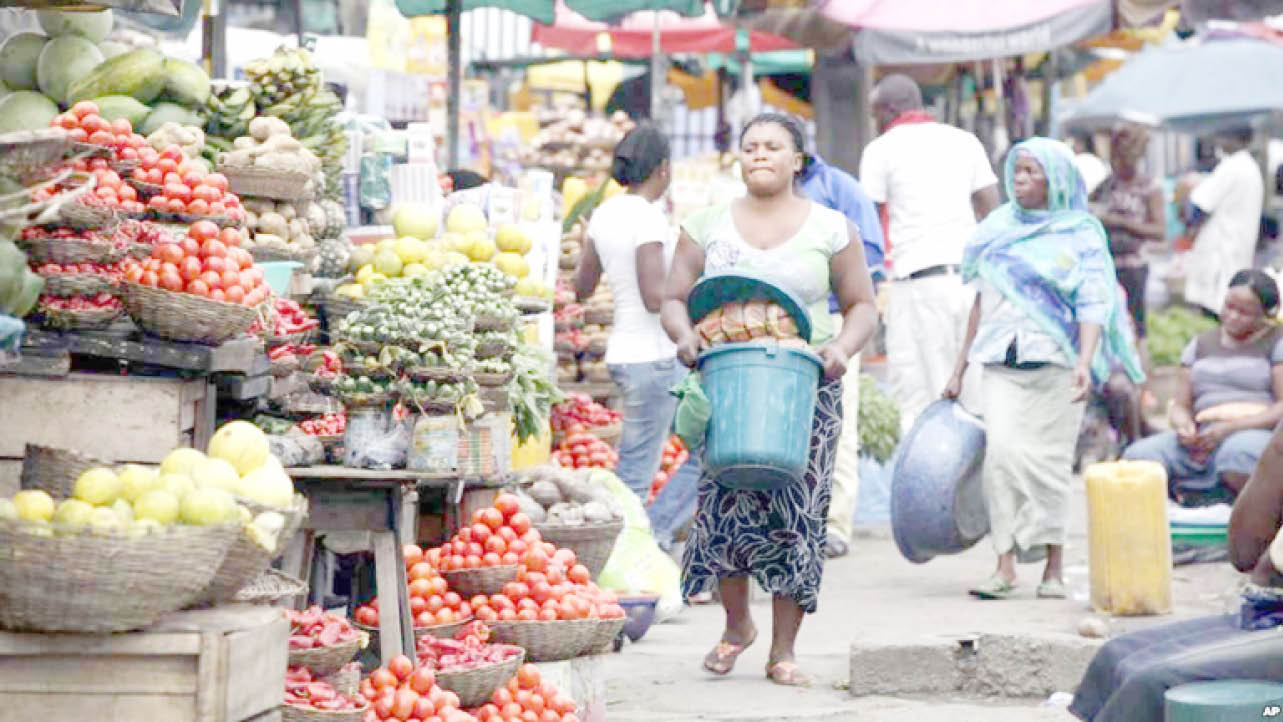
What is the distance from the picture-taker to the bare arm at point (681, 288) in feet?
24.5

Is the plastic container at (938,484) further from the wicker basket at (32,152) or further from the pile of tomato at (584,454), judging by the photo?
the wicker basket at (32,152)

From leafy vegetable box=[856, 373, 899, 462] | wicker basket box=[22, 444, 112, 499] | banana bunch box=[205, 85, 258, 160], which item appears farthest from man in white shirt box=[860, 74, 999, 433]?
wicker basket box=[22, 444, 112, 499]

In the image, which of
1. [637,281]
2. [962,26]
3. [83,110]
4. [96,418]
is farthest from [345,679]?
[962,26]

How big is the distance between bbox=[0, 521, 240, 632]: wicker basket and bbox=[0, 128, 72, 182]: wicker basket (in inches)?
30.6

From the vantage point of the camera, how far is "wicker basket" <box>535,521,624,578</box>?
→ 7758 mm

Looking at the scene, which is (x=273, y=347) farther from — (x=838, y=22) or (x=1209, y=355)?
(x=838, y=22)

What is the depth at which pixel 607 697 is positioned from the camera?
24.9 feet

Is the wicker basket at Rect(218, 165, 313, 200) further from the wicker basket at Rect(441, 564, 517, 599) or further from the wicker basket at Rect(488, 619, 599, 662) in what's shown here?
the wicker basket at Rect(488, 619, 599, 662)

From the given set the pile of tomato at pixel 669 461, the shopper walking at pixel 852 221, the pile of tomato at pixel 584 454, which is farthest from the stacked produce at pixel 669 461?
the shopper walking at pixel 852 221

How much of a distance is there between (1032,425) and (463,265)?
301 centimetres

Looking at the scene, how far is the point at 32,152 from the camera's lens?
4613 mm

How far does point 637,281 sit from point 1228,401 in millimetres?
2977

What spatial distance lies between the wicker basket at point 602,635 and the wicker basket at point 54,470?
2102mm

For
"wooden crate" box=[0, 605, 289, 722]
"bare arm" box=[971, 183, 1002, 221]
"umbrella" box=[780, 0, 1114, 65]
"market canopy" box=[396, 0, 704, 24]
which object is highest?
"umbrella" box=[780, 0, 1114, 65]
